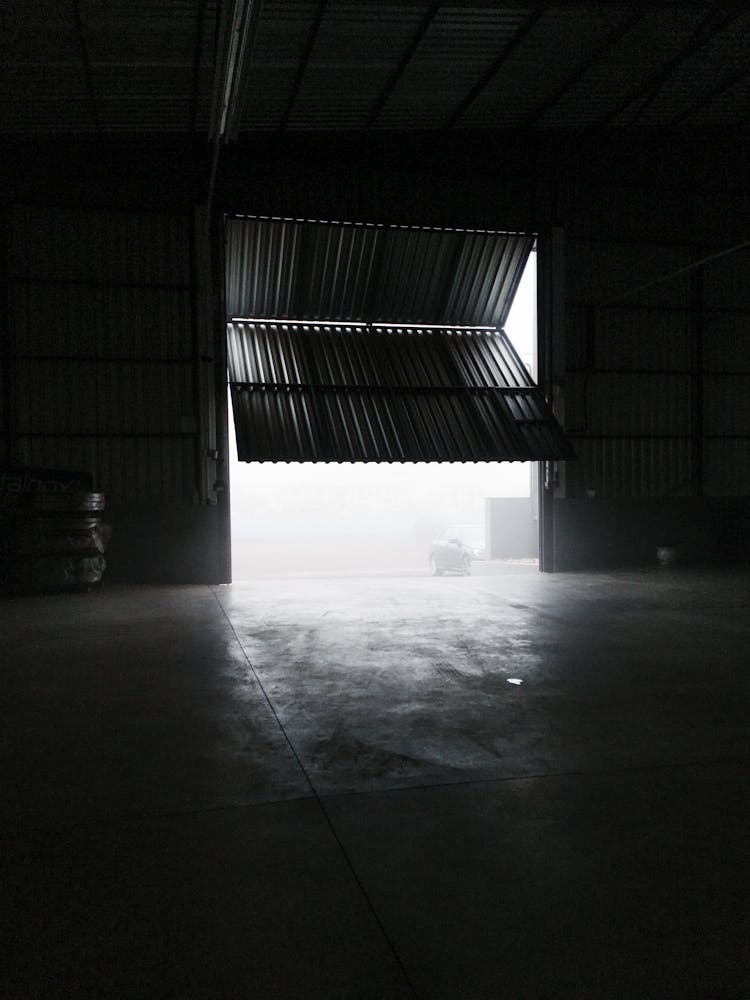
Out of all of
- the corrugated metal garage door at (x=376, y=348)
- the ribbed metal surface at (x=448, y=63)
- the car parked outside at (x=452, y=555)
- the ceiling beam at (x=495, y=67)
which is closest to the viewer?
the ribbed metal surface at (x=448, y=63)

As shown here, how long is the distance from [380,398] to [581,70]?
235 inches

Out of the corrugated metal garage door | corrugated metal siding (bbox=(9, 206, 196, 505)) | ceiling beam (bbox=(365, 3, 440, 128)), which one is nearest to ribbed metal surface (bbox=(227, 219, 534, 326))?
the corrugated metal garage door

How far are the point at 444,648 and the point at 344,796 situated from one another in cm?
339

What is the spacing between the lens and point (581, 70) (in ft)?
36.1

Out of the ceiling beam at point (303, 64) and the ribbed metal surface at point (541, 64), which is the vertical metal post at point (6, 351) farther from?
the ribbed metal surface at point (541, 64)

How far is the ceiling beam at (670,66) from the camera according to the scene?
973cm

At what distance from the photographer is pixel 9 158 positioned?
38.8 ft

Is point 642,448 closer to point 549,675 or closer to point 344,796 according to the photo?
point 549,675

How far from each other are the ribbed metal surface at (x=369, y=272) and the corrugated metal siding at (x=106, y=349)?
48.7 inches

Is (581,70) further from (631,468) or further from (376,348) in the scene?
(631,468)

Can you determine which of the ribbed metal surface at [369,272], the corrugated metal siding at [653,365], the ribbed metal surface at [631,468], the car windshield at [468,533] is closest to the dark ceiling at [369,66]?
the ribbed metal surface at [369,272]

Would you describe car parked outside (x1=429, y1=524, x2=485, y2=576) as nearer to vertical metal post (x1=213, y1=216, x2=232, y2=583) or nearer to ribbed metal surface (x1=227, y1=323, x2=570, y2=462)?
ribbed metal surface (x1=227, y1=323, x2=570, y2=462)

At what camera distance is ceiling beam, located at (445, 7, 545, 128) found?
9.69m

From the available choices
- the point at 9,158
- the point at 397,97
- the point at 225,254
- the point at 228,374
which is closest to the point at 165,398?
the point at 228,374
